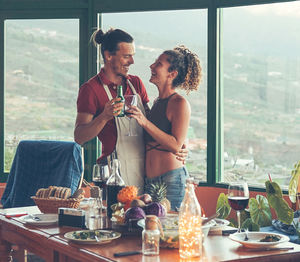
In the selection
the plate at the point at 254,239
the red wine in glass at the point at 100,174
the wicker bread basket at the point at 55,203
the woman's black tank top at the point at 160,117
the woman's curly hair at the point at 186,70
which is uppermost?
the woman's curly hair at the point at 186,70

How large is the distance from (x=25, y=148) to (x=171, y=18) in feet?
5.47

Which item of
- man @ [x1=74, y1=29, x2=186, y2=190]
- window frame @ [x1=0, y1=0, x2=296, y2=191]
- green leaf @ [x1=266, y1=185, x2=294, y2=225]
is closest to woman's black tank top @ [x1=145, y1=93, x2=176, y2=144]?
man @ [x1=74, y1=29, x2=186, y2=190]

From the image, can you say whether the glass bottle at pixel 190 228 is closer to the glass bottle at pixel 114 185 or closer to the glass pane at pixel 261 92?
the glass bottle at pixel 114 185

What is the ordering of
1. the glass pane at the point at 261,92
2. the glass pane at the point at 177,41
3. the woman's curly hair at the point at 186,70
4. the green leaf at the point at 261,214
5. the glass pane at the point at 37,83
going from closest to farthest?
1. the woman's curly hair at the point at 186,70
2. the green leaf at the point at 261,214
3. the glass pane at the point at 261,92
4. the glass pane at the point at 177,41
5. the glass pane at the point at 37,83

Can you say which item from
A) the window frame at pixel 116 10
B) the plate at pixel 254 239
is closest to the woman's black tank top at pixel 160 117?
the plate at pixel 254 239

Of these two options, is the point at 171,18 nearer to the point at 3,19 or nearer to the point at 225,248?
the point at 3,19

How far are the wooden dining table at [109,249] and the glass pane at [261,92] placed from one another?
7.27 feet

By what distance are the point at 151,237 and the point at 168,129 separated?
50.5 inches

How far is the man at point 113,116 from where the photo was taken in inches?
130

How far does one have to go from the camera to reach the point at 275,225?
363cm

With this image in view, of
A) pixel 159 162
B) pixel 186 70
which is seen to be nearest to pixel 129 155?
pixel 159 162

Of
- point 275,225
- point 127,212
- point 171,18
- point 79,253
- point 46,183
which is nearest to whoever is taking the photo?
point 79,253

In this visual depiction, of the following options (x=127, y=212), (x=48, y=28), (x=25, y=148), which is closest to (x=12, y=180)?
(x=25, y=148)

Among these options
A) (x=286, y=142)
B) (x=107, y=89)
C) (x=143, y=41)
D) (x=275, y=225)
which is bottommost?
(x=275, y=225)
